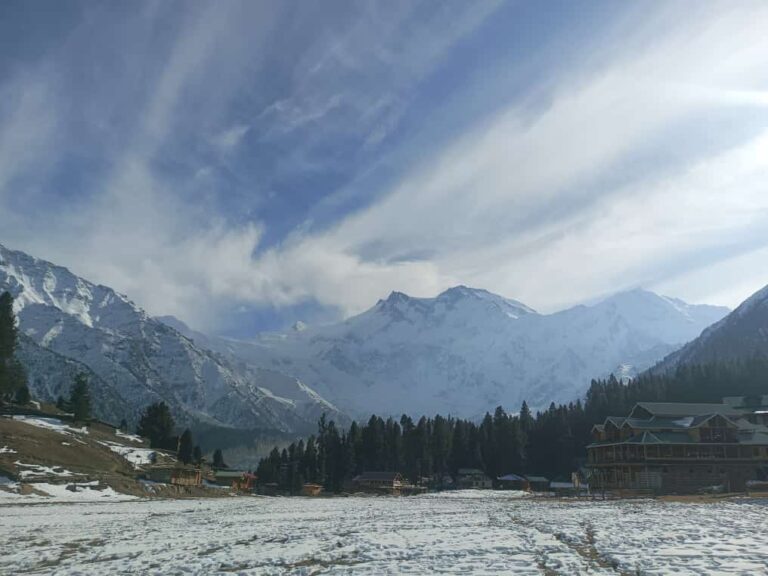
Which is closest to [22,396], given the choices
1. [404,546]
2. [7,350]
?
[7,350]

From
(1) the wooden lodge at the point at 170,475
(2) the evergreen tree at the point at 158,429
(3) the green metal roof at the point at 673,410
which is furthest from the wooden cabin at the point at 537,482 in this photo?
(2) the evergreen tree at the point at 158,429

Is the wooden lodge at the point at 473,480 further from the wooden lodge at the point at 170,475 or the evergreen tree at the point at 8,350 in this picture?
the evergreen tree at the point at 8,350

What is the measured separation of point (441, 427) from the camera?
157 m

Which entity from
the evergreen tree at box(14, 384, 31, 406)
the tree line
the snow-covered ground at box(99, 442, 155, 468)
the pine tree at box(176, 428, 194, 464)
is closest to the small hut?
the pine tree at box(176, 428, 194, 464)

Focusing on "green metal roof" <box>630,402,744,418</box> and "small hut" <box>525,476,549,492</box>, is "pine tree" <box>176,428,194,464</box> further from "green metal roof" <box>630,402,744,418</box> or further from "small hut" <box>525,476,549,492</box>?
"green metal roof" <box>630,402,744,418</box>

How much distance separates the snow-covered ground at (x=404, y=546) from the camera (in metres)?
19.5

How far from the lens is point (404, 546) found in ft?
79.6

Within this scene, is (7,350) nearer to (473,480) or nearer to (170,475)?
(170,475)

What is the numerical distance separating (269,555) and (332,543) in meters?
3.90

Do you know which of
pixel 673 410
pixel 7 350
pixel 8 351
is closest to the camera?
pixel 7 350

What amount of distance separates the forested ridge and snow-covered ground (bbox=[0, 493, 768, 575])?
4433 inches

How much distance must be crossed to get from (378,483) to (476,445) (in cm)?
2698

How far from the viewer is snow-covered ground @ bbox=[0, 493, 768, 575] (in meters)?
19.5

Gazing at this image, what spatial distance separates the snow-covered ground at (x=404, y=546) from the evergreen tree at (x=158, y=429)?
105 metres
